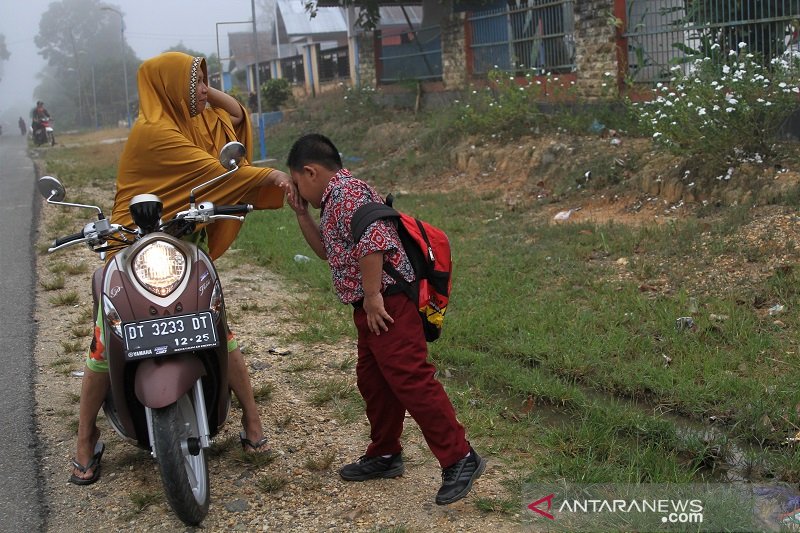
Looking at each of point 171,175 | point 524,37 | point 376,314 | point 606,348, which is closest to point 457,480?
point 376,314

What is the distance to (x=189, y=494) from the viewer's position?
3186 mm

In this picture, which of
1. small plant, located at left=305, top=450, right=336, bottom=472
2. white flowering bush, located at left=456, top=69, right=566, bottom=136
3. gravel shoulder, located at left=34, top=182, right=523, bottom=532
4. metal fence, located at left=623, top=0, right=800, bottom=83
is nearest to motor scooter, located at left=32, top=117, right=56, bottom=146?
white flowering bush, located at left=456, top=69, right=566, bottom=136

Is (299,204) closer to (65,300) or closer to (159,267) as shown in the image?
(159,267)

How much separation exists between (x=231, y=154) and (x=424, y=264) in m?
0.87

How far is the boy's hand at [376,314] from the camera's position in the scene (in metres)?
3.30

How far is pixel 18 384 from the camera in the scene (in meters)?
4.97

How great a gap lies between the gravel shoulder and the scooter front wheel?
5.3 inches

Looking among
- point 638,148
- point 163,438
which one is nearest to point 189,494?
point 163,438

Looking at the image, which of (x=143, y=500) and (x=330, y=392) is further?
(x=330, y=392)

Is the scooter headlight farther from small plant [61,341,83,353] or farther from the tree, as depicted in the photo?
the tree

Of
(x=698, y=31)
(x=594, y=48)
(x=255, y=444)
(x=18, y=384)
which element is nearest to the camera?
(x=255, y=444)

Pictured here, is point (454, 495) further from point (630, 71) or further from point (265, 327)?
point (630, 71)

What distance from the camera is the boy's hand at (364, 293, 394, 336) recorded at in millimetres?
3301

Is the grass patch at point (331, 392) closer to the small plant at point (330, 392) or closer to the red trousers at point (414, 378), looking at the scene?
the small plant at point (330, 392)
